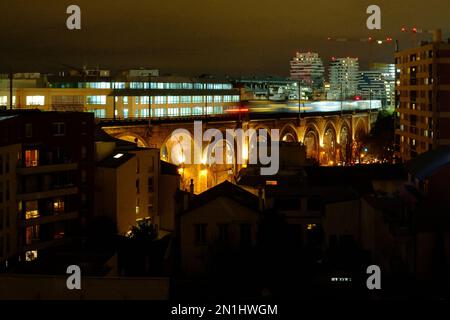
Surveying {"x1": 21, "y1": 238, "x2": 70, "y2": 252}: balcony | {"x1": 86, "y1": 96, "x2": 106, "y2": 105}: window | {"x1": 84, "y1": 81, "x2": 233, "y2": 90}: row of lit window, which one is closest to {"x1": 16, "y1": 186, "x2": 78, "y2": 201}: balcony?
{"x1": 21, "y1": 238, "x2": 70, "y2": 252}: balcony

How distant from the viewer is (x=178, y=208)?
10.5 metres

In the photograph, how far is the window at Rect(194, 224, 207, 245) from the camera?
29.1 ft

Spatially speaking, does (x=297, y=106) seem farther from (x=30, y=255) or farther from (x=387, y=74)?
(x=387, y=74)

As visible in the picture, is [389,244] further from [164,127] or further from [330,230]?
[164,127]

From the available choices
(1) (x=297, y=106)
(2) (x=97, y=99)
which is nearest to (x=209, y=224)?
(2) (x=97, y=99)

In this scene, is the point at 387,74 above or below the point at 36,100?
above

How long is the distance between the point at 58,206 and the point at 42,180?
0.62m

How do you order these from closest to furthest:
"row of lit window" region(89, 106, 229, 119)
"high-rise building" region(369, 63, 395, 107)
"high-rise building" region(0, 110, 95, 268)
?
"high-rise building" region(0, 110, 95, 268), "row of lit window" region(89, 106, 229, 119), "high-rise building" region(369, 63, 395, 107)

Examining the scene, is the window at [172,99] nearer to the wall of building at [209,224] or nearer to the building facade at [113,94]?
the building facade at [113,94]

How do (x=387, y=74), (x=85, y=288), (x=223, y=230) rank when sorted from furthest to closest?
(x=387, y=74), (x=223, y=230), (x=85, y=288)

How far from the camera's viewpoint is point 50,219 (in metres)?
11.5

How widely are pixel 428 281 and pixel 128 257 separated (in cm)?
484

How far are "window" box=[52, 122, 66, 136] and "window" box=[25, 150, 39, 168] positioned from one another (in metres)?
0.59

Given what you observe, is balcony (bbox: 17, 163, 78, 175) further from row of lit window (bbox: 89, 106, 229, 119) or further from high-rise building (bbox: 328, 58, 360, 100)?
high-rise building (bbox: 328, 58, 360, 100)
